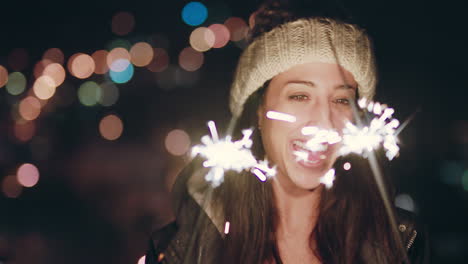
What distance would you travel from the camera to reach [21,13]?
376 inches

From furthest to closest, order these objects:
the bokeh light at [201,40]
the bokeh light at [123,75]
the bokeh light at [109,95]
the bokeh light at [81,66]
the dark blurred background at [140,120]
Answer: the bokeh light at [109,95], the bokeh light at [123,75], the bokeh light at [81,66], the bokeh light at [201,40], the dark blurred background at [140,120]

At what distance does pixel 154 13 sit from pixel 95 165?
3.97 metres

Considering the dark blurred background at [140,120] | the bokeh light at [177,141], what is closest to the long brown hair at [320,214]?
the dark blurred background at [140,120]

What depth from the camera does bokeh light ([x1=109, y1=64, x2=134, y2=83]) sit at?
56.2ft

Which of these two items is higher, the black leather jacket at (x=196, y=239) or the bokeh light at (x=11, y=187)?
the black leather jacket at (x=196, y=239)

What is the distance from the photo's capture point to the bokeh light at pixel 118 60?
19045 millimetres

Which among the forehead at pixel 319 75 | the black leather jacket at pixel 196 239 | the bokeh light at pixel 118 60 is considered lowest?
the black leather jacket at pixel 196 239

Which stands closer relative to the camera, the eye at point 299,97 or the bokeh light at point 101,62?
the eye at point 299,97

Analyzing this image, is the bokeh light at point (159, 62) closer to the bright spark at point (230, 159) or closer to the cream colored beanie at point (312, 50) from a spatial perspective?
the bright spark at point (230, 159)

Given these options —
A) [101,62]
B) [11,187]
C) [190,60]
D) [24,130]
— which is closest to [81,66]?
[101,62]

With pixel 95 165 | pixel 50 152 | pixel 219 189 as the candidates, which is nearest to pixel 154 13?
pixel 95 165

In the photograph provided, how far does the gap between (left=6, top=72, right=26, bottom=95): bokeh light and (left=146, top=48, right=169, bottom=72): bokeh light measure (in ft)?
16.1

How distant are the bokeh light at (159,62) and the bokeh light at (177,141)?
4.39 metres

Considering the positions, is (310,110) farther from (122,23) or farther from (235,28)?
(122,23)
